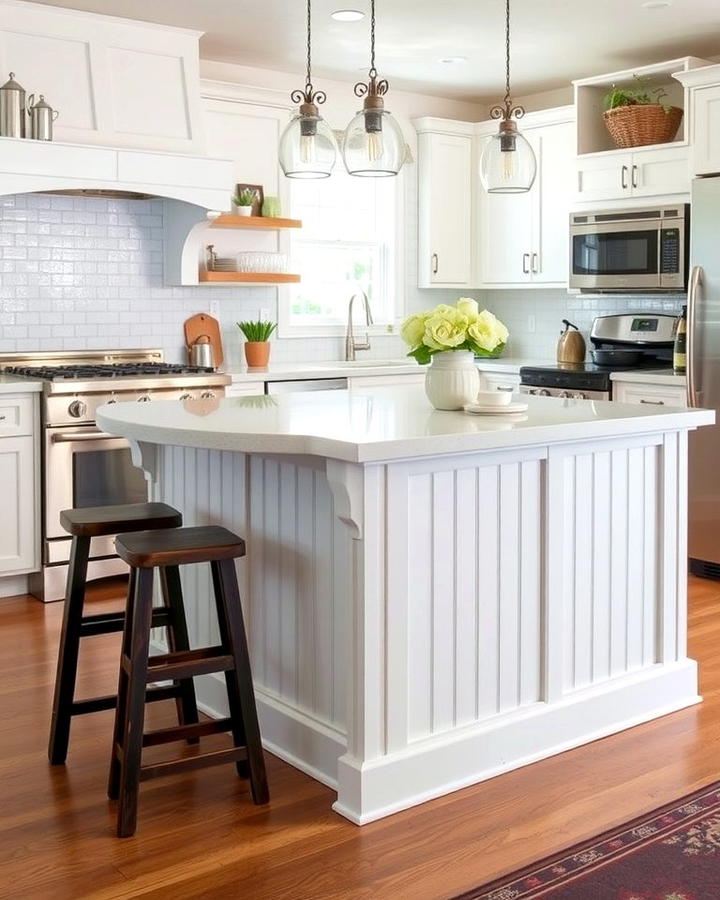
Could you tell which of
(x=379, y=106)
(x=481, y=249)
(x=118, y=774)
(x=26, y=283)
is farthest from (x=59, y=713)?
(x=481, y=249)

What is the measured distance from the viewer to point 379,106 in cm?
318

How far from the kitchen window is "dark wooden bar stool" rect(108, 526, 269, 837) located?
146 inches

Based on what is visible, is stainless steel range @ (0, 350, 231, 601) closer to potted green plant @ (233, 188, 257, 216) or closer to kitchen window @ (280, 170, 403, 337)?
potted green plant @ (233, 188, 257, 216)

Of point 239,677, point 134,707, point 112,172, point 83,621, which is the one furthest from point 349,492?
point 112,172

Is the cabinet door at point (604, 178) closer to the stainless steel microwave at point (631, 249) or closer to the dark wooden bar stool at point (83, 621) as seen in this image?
the stainless steel microwave at point (631, 249)

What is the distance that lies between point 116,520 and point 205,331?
3055 millimetres

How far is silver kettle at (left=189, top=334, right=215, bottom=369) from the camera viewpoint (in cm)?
594

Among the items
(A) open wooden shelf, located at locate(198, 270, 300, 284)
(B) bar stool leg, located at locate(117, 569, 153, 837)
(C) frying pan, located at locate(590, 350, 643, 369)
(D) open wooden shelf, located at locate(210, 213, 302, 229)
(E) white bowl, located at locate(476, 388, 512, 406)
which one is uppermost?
(D) open wooden shelf, located at locate(210, 213, 302, 229)

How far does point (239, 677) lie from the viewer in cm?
283

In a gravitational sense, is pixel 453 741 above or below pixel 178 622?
below

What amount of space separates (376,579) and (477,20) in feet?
11.2

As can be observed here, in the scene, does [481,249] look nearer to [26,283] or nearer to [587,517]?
[26,283]

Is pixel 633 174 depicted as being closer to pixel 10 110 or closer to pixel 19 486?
pixel 10 110

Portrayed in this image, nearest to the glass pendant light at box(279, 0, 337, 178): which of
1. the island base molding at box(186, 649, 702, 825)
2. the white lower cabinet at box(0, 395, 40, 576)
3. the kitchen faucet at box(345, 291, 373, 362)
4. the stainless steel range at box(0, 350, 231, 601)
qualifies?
the island base molding at box(186, 649, 702, 825)
